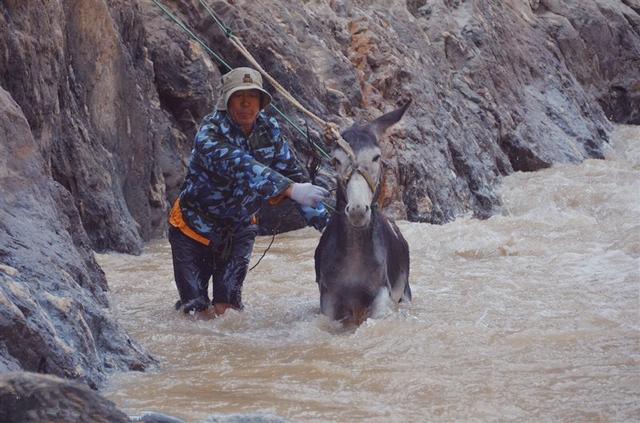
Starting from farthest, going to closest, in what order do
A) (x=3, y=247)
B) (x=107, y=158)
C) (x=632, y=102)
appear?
(x=632, y=102) → (x=107, y=158) → (x=3, y=247)

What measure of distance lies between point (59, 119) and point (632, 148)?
1487 cm

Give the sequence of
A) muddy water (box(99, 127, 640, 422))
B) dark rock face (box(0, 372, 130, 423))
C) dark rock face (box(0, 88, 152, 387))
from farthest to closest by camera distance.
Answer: muddy water (box(99, 127, 640, 422)), dark rock face (box(0, 88, 152, 387)), dark rock face (box(0, 372, 130, 423))

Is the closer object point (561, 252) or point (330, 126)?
point (330, 126)

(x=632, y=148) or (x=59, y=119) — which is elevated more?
(x=59, y=119)

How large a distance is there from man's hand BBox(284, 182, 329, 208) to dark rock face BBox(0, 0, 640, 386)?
3.96 feet

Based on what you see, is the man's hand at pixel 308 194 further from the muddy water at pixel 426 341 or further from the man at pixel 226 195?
the muddy water at pixel 426 341

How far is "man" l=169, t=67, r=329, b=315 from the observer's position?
642 centimetres

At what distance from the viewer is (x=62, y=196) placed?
7.26 m

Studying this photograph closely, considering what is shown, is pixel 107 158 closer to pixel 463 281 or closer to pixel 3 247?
pixel 463 281

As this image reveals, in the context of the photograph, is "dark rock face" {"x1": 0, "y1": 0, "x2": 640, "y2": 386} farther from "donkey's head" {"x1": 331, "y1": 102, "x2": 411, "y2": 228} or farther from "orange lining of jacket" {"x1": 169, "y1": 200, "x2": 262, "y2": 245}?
"donkey's head" {"x1": 331, "y1": 102, "x2": 411, "y2": 228}

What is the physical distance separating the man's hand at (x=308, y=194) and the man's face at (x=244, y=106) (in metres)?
0.85

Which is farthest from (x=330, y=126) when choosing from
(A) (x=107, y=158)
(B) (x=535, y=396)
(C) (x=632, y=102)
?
(C) (x=632, y=102)

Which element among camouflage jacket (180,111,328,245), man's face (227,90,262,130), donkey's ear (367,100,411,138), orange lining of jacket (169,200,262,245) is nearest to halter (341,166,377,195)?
camouflage jacket (180,111,328,245)

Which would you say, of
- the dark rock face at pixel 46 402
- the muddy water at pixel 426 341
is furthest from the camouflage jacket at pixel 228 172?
the dark rock face at pixel 46 402
